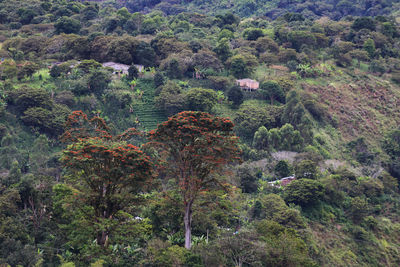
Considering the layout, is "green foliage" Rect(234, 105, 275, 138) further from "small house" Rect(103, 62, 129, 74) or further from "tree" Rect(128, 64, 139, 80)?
"small house" Rect(103, 62, 129, 74)

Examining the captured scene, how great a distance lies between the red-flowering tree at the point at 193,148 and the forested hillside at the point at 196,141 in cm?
7

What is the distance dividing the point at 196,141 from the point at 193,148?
386mm

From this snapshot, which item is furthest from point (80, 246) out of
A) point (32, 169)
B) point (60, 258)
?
point (32, 169)

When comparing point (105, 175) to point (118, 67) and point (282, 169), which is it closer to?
point (282, 169)

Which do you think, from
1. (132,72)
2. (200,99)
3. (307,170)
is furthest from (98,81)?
(307,170)

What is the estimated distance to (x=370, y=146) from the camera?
44906 millimetres

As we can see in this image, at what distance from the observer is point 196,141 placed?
19281 mm

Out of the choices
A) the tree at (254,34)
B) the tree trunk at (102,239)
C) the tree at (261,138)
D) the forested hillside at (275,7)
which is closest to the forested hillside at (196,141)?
the tree trunk at (102,239)

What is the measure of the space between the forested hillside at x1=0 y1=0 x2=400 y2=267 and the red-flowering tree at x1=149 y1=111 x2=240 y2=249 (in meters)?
0.07

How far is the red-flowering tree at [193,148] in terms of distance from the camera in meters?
19.1

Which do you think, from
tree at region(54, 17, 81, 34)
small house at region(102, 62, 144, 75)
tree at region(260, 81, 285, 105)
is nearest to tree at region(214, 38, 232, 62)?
tree at region(260, 81, 285, 105)

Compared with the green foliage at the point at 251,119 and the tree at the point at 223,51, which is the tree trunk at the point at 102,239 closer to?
the green foliage at the point at 251,119

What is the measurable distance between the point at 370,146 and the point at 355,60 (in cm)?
1776

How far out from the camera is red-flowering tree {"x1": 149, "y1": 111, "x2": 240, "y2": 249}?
1914 centimetres
